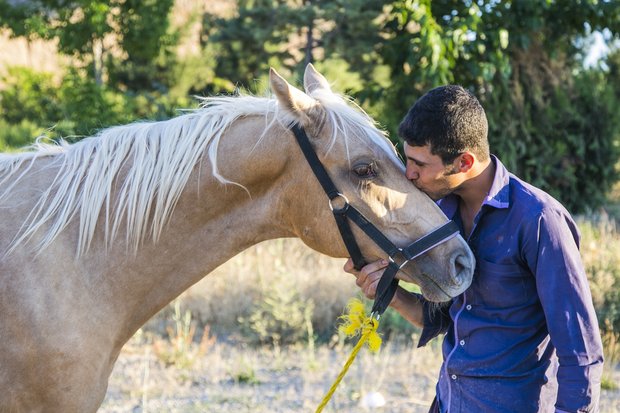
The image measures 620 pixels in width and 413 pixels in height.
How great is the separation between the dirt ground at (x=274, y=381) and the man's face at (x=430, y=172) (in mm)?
2271

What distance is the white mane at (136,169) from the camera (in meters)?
2.50

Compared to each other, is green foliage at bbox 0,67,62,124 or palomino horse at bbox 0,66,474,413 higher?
green foliage at bbox 0,67,62,124

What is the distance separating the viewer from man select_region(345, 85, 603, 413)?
2008 millimetres

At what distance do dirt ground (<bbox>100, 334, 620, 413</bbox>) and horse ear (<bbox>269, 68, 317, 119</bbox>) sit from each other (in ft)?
7.81

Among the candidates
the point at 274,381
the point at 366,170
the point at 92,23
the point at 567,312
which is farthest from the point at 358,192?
the point at 92,23

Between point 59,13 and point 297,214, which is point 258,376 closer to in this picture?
point 297,214

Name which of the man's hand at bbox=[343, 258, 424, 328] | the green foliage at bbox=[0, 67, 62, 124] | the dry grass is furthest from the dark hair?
the green foliage at bbox=[0, 67, 62, 124]

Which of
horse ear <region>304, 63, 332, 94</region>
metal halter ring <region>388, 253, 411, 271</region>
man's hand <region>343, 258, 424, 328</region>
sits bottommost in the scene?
man's hand <region>343, 258, 424, 328</region>

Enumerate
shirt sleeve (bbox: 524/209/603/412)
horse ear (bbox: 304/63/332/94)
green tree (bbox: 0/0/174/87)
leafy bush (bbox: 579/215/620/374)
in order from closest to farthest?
1. shirt sleeve (bbox: 524/209/603/412)
2. horse ear (bbox: 304/63/332/94)
3. leafy bush (bbox: 579/215/620/374)
4. green tree (bbox: 0/0/174/87)

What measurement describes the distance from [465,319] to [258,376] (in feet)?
11.5

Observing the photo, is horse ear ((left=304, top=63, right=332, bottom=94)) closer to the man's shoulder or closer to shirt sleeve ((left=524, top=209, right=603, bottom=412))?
the man's shoulder

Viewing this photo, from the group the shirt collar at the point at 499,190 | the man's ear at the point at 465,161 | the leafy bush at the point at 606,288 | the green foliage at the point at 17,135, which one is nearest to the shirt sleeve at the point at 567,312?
the shirt collar at the point at 499,190

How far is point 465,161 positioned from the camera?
227 centimetres

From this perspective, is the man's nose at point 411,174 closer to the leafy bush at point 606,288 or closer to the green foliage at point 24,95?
the leafy bush at point 606,288
